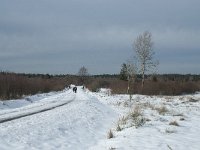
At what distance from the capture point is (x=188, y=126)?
1462 centimetres

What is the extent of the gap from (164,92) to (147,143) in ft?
154

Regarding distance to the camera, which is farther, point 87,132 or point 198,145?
point 87,132

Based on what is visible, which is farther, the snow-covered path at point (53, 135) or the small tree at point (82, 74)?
the small tree at point (82, 74)

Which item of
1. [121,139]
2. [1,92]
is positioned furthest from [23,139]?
[1,92]

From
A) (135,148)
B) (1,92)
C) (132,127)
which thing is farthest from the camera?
(1,92)

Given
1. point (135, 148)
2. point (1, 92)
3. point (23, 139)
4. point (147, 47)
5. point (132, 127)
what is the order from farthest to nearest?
point (147, 47)
point (1, 92)
point (132, 127)
point (23, 139)
point (135, 148)

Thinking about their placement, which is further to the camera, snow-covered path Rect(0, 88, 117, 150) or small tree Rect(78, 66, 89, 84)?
small tree Rect(78, 66, 89, 84)

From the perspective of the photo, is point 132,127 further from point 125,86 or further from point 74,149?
point 125,86

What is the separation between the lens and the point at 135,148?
1038 cm

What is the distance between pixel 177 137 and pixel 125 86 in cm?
4789

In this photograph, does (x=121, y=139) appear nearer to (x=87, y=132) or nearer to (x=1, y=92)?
(x=87, y=132)

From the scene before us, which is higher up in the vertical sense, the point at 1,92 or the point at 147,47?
the point at 147,47

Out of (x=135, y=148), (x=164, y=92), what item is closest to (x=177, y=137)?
(x=135, y=148)

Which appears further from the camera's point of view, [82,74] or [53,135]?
[82,74]
